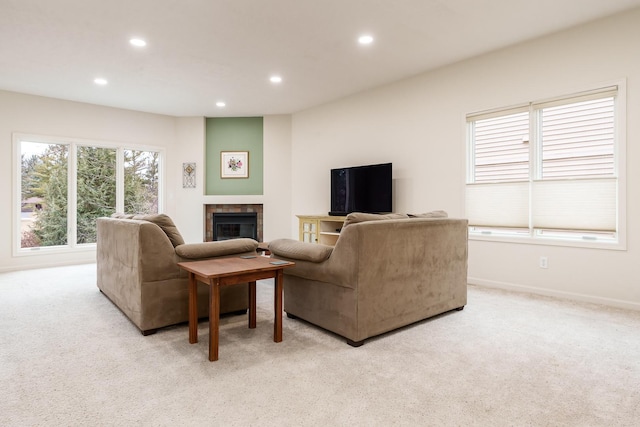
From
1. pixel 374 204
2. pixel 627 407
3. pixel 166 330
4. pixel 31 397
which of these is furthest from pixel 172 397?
pixel 374 204

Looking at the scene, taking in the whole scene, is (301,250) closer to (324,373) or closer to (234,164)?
(324,373)

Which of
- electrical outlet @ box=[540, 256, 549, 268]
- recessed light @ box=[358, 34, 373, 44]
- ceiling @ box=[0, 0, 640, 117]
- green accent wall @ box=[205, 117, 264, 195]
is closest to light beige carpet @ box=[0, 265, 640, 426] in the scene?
electrical outlet @ box=[540, 256, 549, 268]

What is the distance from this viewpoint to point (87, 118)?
5.95 meters

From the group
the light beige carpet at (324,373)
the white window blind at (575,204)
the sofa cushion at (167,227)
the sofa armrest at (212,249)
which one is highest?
the white window blind at (575,204)

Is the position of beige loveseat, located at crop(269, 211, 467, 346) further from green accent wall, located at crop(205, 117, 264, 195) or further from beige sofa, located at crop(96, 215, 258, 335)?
green accent wall, located at crop(205, 117, 264, 195)

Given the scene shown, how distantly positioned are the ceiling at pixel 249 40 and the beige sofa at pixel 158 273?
6.25ft

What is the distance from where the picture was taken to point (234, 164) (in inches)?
275

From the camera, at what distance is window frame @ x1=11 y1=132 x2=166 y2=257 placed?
5.33 meters

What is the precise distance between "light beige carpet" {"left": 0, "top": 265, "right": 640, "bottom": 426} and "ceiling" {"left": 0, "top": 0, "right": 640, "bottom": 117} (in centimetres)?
263

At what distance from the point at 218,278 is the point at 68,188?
5143 mm

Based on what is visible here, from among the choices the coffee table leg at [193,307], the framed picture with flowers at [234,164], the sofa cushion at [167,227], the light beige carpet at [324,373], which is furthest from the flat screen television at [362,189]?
the coffee table leg at [193,307]

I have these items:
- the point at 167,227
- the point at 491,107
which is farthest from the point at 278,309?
the point at 491,107

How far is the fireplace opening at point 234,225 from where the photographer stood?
22.7 feet

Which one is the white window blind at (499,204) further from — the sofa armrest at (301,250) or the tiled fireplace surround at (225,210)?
the tiled fireplace surround at (225,210)
